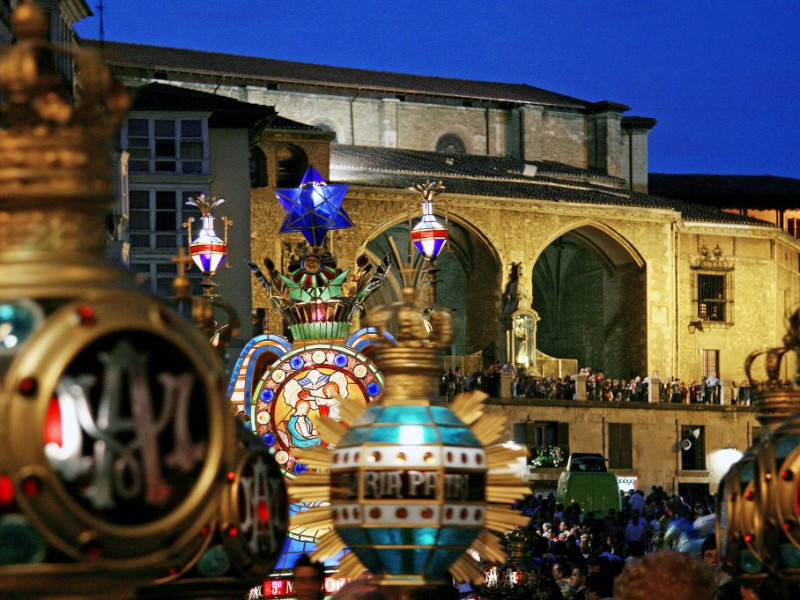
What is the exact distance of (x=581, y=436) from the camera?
50.1 metres

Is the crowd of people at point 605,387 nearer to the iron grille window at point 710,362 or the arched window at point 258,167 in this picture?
the iron grille window at point 710,362

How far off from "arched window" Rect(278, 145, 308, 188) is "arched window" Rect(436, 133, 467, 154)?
13.2m

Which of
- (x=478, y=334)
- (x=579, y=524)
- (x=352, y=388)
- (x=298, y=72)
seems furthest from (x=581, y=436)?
(x=352, y=388)

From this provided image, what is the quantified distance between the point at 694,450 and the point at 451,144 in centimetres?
1514

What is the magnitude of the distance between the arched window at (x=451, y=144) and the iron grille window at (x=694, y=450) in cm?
1452

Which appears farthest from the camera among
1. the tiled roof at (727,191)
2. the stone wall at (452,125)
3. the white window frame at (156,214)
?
the tiled roof at (727,191)

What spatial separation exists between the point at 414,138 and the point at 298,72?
4.52m

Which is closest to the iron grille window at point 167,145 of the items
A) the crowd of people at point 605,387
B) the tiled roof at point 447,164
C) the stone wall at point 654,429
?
the crowd of people at point 605,387

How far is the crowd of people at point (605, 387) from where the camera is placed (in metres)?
48.7

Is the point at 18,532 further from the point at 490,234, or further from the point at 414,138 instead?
the point at 414,138

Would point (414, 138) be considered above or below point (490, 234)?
above

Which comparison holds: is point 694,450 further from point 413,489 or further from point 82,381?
point 82,381

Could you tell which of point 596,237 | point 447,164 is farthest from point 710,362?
point 447,164

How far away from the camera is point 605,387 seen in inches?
2016
